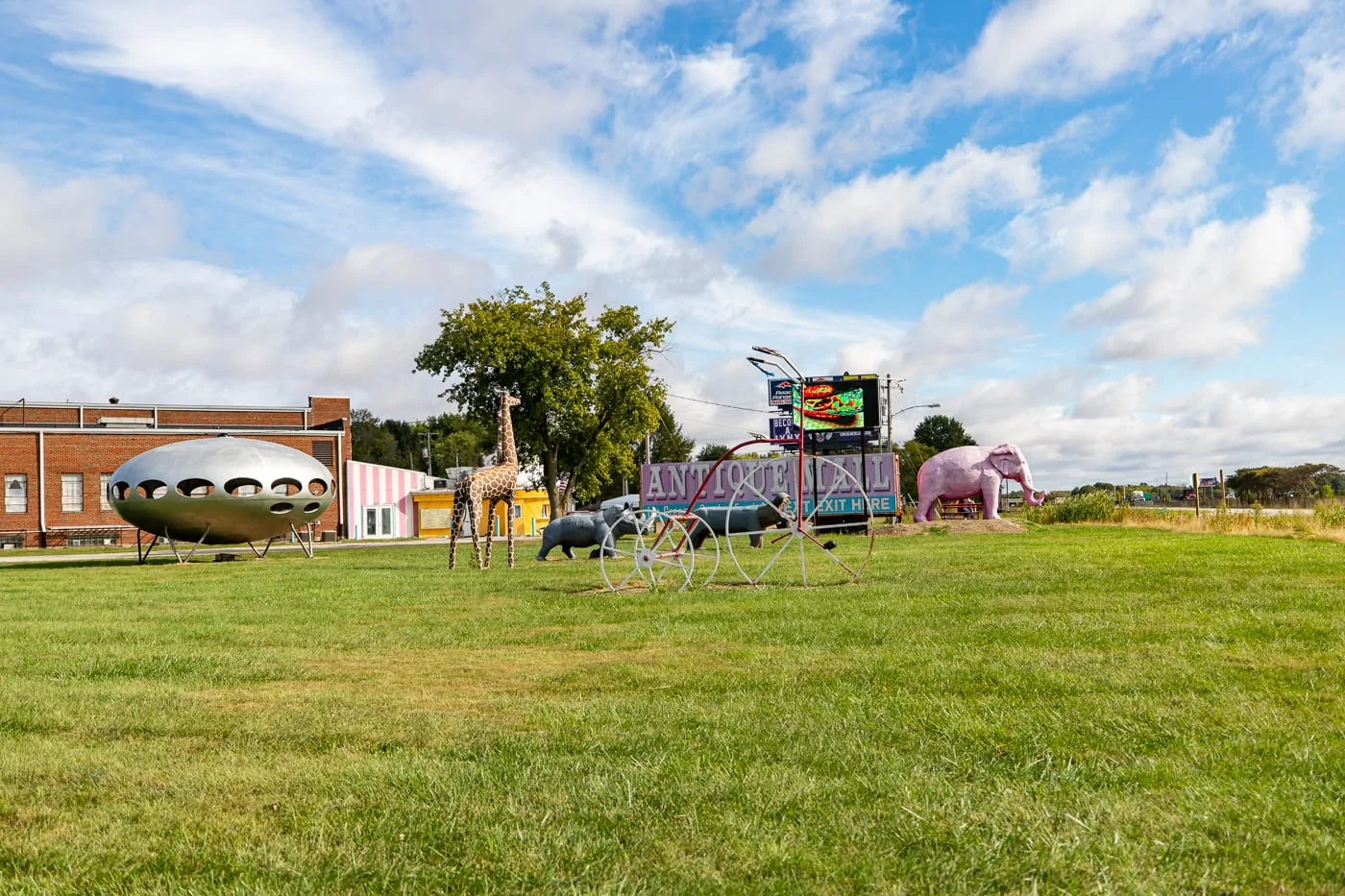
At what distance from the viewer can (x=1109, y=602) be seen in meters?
10.7

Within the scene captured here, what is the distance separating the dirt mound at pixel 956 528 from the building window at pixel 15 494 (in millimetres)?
34698

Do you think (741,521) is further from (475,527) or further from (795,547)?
(475,527)

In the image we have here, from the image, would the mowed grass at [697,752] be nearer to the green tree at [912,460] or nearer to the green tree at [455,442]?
the green tree at [912,460]

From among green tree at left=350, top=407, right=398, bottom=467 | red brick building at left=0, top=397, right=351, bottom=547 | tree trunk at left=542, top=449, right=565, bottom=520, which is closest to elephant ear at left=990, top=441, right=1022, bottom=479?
tree trunk at left=542, top=449, right=565, bottom=520

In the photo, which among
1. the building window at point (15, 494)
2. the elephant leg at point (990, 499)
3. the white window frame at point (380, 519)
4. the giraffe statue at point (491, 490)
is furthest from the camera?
the white window frame at point (380, 519)

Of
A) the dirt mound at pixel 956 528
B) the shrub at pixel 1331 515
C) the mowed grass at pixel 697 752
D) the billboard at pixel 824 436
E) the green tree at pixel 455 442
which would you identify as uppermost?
the green tree at pixel 455 442

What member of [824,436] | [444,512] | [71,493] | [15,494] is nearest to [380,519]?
[444,512]

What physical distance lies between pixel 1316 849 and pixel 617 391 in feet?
124

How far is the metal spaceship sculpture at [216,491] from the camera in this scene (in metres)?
23.3

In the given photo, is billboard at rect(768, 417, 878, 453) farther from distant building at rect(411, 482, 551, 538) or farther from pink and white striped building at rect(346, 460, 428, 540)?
pink and white striped building at rect(346, 460, 428, 540)

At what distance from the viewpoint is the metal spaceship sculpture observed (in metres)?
23.3

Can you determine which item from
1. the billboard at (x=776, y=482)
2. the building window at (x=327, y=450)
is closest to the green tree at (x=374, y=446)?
the building window at (x=327, y=450)

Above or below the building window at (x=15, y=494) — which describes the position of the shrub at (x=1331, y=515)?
below

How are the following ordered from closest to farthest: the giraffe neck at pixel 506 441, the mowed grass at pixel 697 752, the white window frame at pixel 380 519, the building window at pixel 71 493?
the mowed grass at pixel 697 752
the giraffe neck at pixel 506 441
the building window at pixel 71 493
the white window frame at pixel 380 519
